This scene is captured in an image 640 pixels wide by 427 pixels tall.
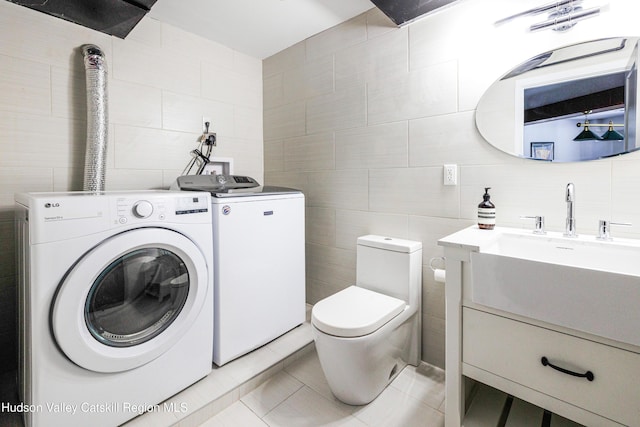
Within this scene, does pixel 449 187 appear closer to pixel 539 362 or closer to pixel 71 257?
pixel 539 362

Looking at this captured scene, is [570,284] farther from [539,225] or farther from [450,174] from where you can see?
[450,174]

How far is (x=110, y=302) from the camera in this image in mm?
1269

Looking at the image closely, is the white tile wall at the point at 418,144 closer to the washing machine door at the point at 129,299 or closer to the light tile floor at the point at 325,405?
the light tile floor at the point at 325,405

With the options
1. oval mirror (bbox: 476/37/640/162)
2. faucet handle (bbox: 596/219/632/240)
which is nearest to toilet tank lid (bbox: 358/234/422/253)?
oval mirror (bbox: 476/37/640/162)

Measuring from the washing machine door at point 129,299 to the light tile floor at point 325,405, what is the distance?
0.51m

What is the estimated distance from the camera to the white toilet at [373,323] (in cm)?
137

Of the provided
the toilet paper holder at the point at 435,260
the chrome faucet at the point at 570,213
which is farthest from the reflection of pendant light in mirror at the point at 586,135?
the toilet paper holder at the point at 435,260

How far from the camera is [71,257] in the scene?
1.10 m

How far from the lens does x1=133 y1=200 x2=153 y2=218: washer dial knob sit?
125 cm

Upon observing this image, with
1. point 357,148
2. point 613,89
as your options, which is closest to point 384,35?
point 357,148

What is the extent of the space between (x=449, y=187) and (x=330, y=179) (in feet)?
2.81

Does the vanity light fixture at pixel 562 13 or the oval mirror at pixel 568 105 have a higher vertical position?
the vanity light fixture at pixel 562 13

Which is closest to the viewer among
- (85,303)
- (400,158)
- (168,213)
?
(85,303)

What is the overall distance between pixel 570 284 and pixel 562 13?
118 centimetres
